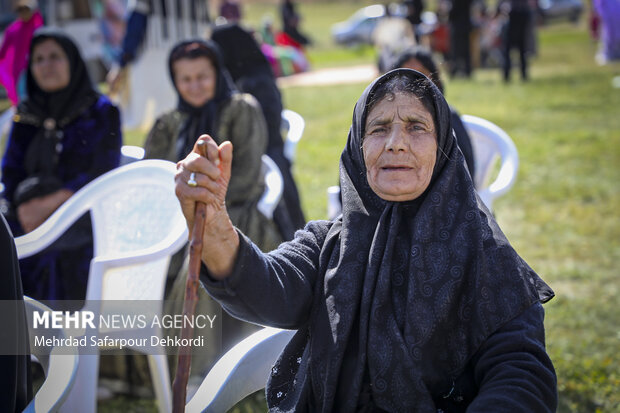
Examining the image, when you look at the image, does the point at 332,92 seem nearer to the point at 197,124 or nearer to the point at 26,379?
the point at 197,124

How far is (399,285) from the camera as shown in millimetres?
1890

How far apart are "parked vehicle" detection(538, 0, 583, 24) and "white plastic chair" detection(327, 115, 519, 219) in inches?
1198

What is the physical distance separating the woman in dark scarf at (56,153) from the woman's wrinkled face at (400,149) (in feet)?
7.05

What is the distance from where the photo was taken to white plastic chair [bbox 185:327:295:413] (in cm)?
212

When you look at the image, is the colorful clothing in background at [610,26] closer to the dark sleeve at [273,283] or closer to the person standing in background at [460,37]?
the person standing in background at [460,37]

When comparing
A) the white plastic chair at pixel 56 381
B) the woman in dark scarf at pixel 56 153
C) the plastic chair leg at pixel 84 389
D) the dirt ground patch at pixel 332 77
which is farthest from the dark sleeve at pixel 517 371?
the dirt ground patch at pixel 332 77

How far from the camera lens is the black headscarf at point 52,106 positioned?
407cm

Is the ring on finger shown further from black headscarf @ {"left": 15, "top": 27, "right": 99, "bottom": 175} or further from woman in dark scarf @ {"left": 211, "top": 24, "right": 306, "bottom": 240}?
woman in dark scarf @ {"left": 211, "top": 24, "right": 306, "bottom": 240}

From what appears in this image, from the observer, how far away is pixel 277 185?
4.13 meters

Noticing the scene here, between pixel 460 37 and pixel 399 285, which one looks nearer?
pixel 399 285

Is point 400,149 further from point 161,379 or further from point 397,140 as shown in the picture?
point 161,379

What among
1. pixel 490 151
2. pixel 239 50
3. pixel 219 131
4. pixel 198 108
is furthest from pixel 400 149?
pixel 239 50

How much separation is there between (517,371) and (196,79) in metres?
2.94

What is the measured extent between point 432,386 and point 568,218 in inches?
191
